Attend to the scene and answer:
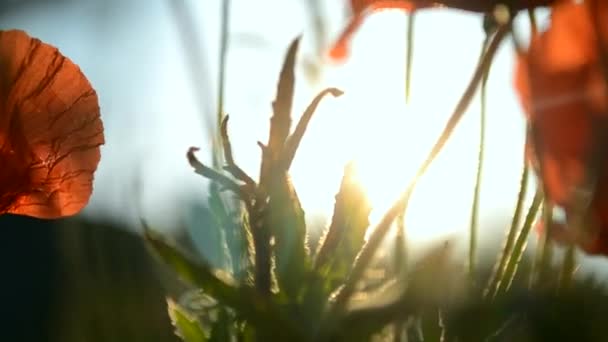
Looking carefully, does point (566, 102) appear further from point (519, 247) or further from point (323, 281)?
point (323, 281)

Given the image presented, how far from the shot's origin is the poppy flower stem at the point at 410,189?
58 centimetres

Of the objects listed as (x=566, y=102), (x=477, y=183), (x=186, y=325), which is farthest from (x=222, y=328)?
(x=566, y=102)

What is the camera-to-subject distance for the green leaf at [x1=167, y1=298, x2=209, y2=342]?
2.17 ft

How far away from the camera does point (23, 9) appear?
1186 millimetres

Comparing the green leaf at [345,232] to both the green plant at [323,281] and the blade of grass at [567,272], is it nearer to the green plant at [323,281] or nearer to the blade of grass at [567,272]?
the green plant at [323,281]

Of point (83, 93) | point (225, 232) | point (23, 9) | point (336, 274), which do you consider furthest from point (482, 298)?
point (23, 9)

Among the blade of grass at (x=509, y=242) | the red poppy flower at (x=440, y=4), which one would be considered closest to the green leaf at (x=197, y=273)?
the blade of grass at (x=509, y=242)

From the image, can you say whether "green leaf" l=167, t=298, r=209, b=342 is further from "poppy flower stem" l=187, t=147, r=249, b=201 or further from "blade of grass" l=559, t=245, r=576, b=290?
"blade of grass" l=559, t=245, r=576, b=290

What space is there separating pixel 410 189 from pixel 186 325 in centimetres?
15

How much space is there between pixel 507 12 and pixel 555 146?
17 cm

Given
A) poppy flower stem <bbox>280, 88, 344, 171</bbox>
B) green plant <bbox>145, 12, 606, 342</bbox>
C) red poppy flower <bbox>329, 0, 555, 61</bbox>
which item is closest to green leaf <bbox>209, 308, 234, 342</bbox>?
green plant <bbox>145, 12, 606, 342</bbox>

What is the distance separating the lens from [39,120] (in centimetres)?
74

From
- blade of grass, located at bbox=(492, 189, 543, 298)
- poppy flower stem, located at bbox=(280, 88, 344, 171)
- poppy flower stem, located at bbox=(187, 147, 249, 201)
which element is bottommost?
blade of grass, located at bbox=(492, 189, 543, 298)

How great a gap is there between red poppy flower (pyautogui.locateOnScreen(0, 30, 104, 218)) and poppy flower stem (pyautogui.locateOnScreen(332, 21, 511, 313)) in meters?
0.23
